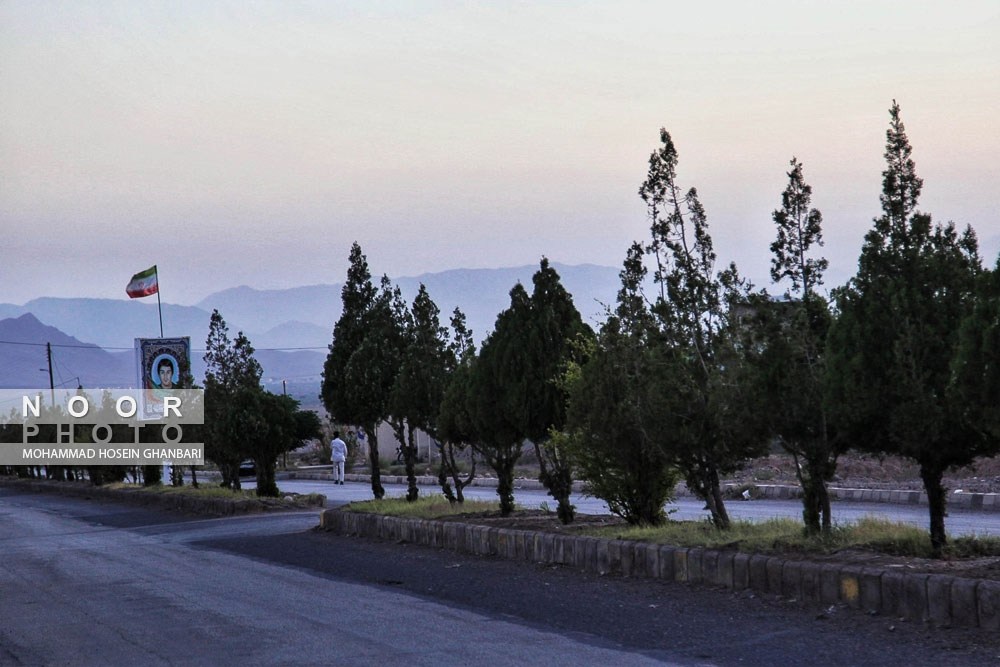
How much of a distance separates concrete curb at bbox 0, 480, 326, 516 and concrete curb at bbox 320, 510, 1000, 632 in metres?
13.3

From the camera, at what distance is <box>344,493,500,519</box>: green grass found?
65.8ft

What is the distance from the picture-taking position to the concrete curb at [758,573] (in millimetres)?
9047

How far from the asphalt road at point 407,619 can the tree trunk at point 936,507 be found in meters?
1.52

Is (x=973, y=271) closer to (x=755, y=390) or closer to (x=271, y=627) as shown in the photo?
(x=755, y=390)

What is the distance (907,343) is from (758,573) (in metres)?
2.38

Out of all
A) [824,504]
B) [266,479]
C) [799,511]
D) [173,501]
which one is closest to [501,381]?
[824,504]

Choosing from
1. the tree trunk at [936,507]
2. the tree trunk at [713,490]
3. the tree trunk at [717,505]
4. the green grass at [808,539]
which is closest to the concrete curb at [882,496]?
the tree trunk at [713,490]

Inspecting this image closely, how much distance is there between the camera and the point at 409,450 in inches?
890

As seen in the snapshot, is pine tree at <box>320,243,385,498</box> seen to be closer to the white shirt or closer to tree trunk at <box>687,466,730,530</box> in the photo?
tree trunk at <box>687,466,730,530</box>

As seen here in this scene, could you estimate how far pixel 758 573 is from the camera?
11273 mm

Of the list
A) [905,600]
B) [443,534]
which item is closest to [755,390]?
[905,600]

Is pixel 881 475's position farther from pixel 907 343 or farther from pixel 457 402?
pixel 907 343

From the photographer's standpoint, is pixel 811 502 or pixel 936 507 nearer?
pixel 936 507

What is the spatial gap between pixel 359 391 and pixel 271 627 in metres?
13.2
